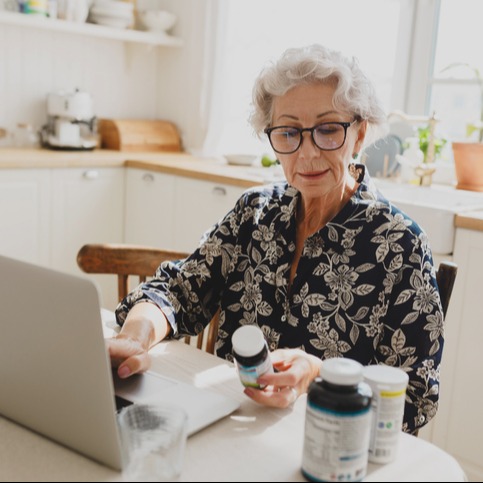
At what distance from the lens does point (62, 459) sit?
2.84ft

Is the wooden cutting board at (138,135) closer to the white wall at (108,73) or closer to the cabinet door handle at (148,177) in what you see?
the white wall at (108,73)

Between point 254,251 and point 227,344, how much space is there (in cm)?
20

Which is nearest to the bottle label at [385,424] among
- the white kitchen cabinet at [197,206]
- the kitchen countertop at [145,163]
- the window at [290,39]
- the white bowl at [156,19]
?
the kitchen countertop at [145,163]

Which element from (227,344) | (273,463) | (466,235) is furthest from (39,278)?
(466,235)

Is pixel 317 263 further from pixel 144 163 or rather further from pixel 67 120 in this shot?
pixel 67 120

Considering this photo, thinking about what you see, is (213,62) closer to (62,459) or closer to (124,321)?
(124,321)

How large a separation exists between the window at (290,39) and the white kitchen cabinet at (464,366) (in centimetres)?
119

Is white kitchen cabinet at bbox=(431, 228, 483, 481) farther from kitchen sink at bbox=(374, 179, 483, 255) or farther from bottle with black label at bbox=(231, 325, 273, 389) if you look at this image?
bottle with black label at bbox=(231, 325, 273, 389)

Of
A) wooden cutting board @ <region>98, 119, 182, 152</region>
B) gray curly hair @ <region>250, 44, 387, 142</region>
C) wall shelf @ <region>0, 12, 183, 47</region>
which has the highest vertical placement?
wall shelf @ <region>0, 12, 183, 47</region>

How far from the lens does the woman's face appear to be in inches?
54.4

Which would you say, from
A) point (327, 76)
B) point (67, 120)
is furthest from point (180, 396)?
point (67, 120)

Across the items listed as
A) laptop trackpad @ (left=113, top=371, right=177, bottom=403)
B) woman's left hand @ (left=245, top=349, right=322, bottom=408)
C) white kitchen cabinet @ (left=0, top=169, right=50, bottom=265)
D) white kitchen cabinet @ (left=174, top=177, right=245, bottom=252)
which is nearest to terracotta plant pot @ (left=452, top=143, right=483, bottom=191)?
white kitchen cabinet @ (left=174, top=177, right=245, bottom=252)

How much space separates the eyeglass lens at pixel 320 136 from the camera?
1385 mm

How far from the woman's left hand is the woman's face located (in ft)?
1.43
